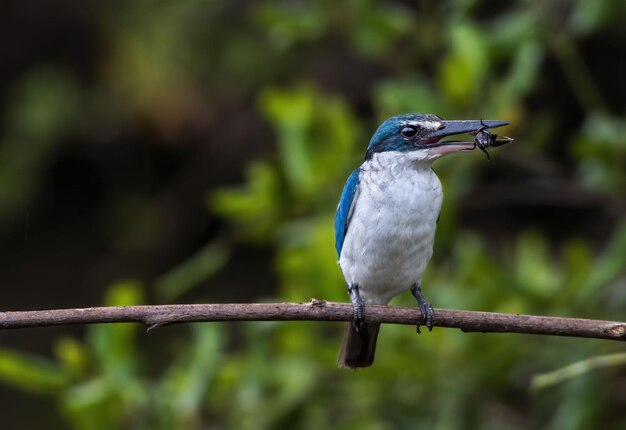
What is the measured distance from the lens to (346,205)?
3.29 m

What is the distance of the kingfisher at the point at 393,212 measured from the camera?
9.74ft

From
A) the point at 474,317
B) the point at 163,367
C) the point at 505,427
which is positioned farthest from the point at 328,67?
the point at 474,317

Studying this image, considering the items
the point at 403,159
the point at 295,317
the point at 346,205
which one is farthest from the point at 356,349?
the point at 295,317

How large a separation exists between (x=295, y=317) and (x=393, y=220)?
2.63 ft

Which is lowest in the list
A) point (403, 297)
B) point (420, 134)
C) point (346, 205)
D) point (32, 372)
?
point (403, 297)

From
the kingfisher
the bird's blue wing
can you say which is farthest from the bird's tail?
the bird's blue wing

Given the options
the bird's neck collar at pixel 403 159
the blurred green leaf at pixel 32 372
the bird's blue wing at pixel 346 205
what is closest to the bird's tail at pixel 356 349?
the bird's blue wing at pixel 346 205

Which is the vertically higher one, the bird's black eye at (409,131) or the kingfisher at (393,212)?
the bird's black eye at (409,131)

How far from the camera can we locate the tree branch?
2221mm

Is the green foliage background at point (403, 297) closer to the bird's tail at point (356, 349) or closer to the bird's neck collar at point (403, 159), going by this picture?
the bird's tail at point (356, 349)

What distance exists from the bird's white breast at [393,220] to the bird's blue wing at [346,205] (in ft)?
0.13

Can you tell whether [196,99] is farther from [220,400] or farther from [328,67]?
[220,400]

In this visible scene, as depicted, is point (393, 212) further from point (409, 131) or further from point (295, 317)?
point (295, 317)

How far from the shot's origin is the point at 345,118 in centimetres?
412
